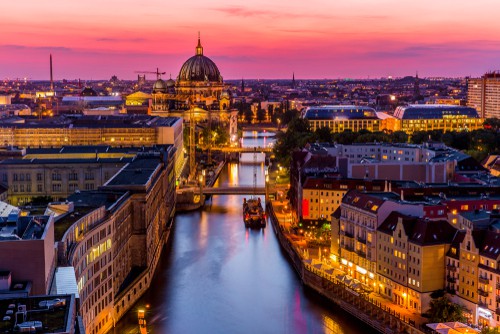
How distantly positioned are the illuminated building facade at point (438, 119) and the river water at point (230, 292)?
35.9 metres

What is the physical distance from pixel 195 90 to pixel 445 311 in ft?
173

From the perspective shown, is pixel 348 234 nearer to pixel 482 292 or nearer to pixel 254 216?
pixel 482 292

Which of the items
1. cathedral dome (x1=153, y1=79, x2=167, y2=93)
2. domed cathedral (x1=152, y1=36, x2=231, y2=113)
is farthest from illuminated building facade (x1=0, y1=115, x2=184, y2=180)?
cathedral dome (x1=153, y1=79, x2=167, y2=93)

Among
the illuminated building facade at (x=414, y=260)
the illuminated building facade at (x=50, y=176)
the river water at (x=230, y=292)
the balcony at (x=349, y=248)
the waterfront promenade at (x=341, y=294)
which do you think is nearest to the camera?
the waterfront promenade at (x=341, y=294)

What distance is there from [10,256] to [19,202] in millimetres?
19729

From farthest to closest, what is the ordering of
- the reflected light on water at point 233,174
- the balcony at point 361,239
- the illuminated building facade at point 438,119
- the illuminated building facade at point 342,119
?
the illuminated building facade at point 342,119
the illuminated building facade at point 438,119
the reflected light on water at point 233,174
the balcony at point 361,239

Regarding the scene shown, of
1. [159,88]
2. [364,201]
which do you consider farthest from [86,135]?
[364,201]

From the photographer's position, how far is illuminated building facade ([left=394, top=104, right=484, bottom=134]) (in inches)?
2491

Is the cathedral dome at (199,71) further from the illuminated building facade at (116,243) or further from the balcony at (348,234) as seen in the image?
the balcony at (348,234)

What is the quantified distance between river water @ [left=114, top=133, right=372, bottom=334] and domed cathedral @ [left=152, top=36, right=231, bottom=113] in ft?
Result: 115

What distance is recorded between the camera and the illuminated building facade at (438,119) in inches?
2491

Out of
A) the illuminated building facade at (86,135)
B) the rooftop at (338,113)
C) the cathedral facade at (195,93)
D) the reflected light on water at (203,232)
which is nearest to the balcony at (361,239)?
the reflected light on water at (203,232)

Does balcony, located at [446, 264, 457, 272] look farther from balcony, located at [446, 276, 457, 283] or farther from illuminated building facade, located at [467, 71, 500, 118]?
illuminated building facade, located at [467, 71, 500, 118]

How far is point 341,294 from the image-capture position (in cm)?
1997
